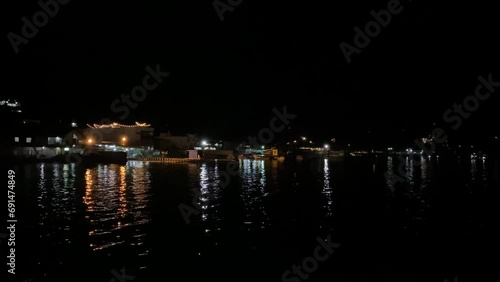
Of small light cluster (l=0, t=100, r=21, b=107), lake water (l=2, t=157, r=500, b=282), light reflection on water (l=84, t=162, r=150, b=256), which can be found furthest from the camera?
Answer: small light cluster (l=0, t=100, r=21, b=107)

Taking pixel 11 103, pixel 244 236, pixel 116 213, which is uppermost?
pixel 11 103

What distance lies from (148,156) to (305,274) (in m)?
52.7

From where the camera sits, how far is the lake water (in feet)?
30.2

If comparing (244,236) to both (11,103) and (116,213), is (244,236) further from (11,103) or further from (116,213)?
(11,103)

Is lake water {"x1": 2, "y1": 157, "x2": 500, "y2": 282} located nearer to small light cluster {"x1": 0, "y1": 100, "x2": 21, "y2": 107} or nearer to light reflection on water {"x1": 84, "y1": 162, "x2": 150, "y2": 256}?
light reflection on water {"x1": 84, "y1": 162, "x2": 150, "y2": 256}

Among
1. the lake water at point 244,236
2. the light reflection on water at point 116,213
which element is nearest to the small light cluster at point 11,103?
the light reflection on water at point 116,213

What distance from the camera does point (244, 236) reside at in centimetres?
1227

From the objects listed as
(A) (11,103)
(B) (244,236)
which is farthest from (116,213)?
(A) (11,103)

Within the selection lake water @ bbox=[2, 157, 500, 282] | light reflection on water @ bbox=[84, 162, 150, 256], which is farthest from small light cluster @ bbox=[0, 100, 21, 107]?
lake water @ bbox=[2, 157, 500, 282]

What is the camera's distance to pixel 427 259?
10445mm

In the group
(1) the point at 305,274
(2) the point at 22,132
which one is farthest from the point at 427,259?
(2) the point at 22,132

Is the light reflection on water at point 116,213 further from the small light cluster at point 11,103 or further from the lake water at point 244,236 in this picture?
the small light cluster at point 11,103

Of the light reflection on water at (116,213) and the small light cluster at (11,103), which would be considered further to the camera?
the small light cluster at (11,103)

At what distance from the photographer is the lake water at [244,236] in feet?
30.2
